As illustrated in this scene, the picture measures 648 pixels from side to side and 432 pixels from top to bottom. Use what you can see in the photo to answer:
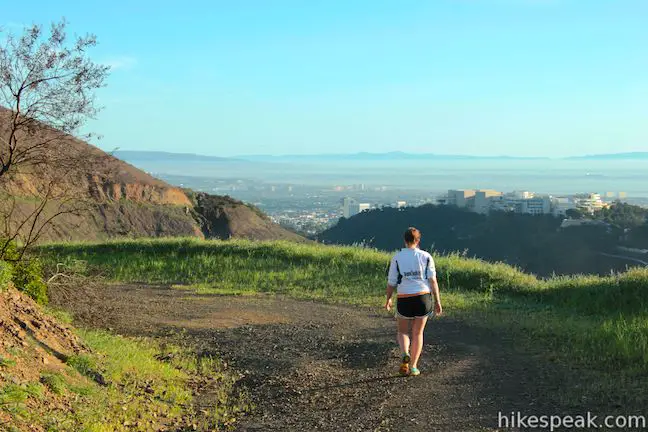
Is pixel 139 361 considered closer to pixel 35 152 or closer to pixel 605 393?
pixel 35 152

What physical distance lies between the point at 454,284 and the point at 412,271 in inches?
305

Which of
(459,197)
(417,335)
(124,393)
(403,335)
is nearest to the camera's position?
(124,393)

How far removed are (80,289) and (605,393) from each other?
7.08 meters

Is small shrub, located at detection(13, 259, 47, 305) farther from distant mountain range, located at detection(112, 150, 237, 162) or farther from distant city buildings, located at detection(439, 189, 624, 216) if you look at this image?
distant mountain range, located at detection(112, 150, 237, 162)

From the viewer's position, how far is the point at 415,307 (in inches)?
280

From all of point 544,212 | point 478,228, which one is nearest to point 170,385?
point 478,228

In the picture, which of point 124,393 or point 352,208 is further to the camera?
point 352,208

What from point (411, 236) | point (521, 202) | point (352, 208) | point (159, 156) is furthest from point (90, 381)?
Answer: point (159, 156)

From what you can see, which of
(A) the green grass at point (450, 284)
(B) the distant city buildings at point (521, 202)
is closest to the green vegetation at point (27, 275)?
(A) the green grass at point (450, 284)

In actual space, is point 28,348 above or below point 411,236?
below

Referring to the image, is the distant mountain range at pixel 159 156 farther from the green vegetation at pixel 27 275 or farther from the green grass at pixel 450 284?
the green vegetation at pixel 27 275

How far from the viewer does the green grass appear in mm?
8445

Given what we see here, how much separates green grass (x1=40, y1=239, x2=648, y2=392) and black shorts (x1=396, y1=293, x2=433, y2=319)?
184 cm

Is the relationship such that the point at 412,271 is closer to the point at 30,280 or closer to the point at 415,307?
the point at 415,307
